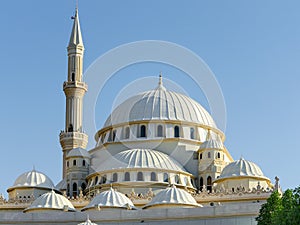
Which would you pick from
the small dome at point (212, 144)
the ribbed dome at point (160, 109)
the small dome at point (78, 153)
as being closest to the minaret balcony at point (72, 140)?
the ribbed dome at point (160, 109)

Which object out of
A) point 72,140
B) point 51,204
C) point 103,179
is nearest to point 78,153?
point 72,140

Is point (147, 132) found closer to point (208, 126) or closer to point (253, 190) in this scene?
point (208, 126)

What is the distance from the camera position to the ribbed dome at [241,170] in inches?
2274

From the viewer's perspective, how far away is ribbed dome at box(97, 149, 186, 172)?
2320 inches

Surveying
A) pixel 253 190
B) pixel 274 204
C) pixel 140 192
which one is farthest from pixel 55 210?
pixel 274 204

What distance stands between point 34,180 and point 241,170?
1443cm

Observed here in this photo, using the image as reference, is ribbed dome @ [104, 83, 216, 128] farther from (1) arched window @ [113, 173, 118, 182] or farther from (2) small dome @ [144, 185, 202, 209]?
(2) small dome @ [144, 185, 202, 209]

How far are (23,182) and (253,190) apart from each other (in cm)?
1640

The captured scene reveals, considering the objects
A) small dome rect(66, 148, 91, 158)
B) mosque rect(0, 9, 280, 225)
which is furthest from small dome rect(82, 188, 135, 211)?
small dome rect(66, 148, 91, 158)

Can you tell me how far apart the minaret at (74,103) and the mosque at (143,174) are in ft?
0.25

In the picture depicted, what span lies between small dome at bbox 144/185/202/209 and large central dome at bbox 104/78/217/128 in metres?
11.8

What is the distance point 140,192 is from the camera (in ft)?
190

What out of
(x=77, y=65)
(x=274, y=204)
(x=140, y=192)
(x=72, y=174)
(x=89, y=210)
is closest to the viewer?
(x=274, y=204)

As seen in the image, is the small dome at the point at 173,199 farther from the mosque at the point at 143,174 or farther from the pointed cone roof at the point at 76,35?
the pointed cone roof at the point at 76,35
